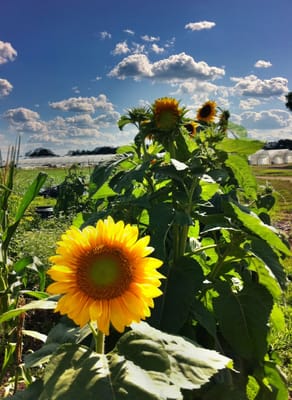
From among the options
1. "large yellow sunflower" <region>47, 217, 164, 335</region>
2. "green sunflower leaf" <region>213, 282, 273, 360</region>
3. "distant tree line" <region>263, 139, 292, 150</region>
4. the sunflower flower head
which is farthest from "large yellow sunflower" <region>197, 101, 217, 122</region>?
"distant tree line" <region>263, 139, 292, 150</region>

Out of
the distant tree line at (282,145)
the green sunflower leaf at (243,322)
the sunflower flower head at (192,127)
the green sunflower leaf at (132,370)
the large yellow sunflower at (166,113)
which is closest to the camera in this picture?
the green sunflower leaf at (132,370)

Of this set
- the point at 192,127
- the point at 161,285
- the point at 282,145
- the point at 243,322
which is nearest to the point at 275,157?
the point at 282,145

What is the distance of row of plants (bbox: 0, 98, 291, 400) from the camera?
2.49ft

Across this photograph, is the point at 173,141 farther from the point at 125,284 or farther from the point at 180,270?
the point at 125,284

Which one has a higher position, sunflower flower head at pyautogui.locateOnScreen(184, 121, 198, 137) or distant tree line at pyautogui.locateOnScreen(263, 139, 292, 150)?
distant tree line at pyautogui.locateOnScreen(263, 139, 292, 150)

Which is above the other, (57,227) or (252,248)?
(252,248)

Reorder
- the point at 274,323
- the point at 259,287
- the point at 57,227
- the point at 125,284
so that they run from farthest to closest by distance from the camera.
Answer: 1. the point at 57,227
2. the point at 274,323
3. the point at 259,287
4. the point at 125,284

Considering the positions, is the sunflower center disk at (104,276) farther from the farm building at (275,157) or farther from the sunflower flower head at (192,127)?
the farm building at (275,157)

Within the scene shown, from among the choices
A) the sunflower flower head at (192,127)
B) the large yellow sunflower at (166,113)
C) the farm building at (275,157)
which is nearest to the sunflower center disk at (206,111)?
the sunflower flower head at (192,127)

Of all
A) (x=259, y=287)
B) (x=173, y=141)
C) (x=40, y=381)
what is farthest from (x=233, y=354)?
(x=40, y=381)

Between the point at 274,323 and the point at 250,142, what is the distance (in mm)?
639

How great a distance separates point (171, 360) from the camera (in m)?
0.80

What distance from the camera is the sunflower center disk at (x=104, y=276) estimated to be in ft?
2.49

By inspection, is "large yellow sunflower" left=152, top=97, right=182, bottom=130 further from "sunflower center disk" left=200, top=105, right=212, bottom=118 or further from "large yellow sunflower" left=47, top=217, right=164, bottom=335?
"sunflower center disk" left=200, top=105, right=212, bottom=118
